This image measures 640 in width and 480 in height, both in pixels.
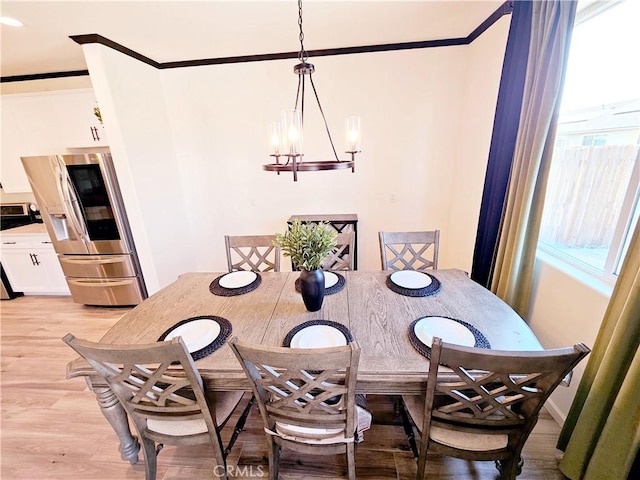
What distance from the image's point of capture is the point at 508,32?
192 centimetres

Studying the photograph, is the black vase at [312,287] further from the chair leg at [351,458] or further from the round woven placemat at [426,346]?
the chair leg at [351,458]

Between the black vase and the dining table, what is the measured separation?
8 cm

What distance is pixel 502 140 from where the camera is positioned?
199 centimetres

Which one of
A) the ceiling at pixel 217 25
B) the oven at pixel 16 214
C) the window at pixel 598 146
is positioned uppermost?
the ceiling at pixel 217 25

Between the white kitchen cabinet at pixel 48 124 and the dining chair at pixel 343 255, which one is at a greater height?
the white kitchen cabinet at pixel 48 124

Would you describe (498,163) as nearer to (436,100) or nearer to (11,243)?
A: (436,100)

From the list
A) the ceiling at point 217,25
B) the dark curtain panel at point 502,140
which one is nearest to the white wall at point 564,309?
the dark curtain panel at point 502,140

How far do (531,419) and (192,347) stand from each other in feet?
4.61

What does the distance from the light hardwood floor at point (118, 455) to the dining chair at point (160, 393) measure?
24cm

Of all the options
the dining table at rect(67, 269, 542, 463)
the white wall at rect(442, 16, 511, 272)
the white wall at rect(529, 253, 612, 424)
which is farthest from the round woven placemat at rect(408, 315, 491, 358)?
the white wall at rect(442, 16, 511, 272)

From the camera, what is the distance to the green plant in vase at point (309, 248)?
1.35 meters

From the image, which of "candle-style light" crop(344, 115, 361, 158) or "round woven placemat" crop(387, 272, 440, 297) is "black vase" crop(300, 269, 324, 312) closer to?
"round woven placemat" crop(387, 272, 440, 297)

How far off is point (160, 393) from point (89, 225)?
256 cm

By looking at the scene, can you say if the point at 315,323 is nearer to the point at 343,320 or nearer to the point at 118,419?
the point at 343,320
